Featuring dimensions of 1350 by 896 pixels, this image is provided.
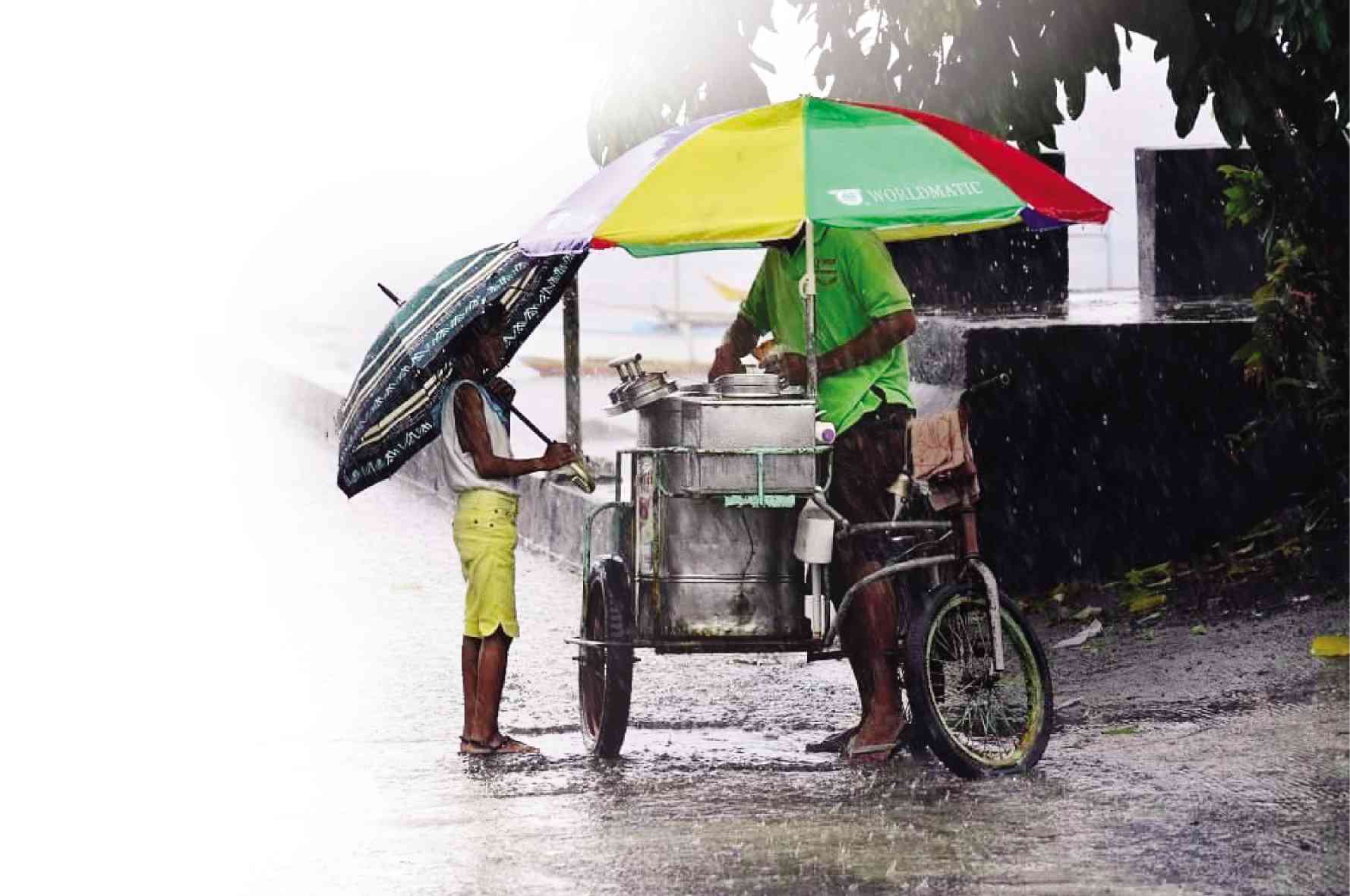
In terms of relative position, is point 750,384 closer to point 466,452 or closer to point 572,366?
point 466,452

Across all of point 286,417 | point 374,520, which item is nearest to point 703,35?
point 374,520

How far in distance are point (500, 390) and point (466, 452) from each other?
22cm

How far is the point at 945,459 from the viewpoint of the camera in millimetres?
8047

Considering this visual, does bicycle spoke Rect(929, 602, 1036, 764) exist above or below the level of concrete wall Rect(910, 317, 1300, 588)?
below

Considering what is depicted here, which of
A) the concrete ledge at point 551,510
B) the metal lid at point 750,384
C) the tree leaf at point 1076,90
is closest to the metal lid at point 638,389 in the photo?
the metal lid at point 750,384

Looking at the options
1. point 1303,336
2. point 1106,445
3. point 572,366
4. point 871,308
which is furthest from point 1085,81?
point 871,308

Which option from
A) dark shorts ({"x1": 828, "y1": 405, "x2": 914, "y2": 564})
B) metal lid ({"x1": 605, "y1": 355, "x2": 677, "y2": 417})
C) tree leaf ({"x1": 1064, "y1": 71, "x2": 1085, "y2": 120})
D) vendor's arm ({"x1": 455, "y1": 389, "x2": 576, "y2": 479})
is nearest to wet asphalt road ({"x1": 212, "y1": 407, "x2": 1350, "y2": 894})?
dark shorts ({"x1": 828, "y1": 405, "x2": 914, "y2": 564})

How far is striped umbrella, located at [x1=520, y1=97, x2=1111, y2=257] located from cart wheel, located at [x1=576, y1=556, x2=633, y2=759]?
100 centimetres

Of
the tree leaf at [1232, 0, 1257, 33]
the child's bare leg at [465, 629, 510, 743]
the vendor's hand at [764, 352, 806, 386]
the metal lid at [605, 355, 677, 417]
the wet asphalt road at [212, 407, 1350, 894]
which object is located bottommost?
the wet asphalt road at [212, 407, 1350, 894]

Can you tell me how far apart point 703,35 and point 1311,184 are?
2435 mm

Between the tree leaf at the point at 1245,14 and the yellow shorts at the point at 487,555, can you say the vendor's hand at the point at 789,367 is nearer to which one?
the yellow shorts at the point at 487,555

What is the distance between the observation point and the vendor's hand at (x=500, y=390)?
28.0 feet

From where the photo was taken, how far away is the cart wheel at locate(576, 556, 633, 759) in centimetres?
825

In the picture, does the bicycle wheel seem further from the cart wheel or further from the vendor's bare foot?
the cart wheel
